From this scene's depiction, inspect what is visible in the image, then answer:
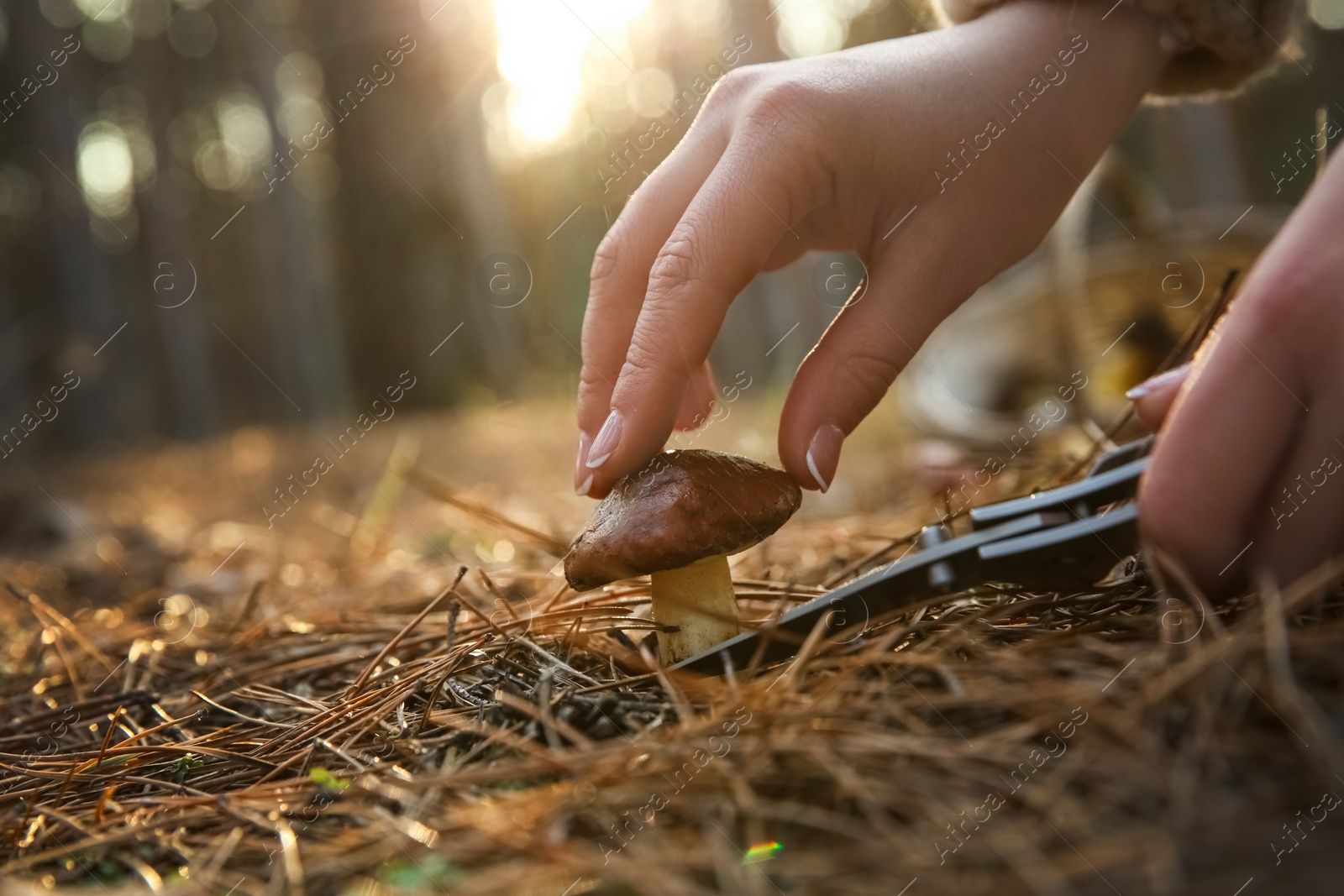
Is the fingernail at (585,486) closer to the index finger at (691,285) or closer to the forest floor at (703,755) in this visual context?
the index finger at (691,285)

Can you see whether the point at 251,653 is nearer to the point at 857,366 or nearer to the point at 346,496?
the point at 857,366

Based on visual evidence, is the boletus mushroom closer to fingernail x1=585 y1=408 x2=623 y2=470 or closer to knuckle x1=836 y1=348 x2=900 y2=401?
fingernail x1=585 y1=408 x2=623 y2=470

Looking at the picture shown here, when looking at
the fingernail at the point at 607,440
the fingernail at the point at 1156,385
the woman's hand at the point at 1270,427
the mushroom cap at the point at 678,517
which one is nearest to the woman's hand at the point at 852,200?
the fingernail at the point at 607,440

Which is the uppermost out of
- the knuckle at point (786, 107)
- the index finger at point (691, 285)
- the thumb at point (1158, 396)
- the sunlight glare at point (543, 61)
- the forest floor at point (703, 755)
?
the sunlight glare at point (543, 61)

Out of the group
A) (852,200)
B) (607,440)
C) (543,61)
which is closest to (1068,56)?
(852,200)

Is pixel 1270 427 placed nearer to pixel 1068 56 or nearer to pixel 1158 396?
pixel 1158 396
